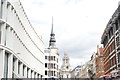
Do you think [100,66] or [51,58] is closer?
[100,66]

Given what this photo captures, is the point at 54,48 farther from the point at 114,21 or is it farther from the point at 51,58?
the point at 114,21

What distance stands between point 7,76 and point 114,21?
38.8 meters

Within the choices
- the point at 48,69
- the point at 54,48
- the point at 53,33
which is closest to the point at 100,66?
the point at 48,69

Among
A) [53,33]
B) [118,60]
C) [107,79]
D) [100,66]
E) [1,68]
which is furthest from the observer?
[53,33]

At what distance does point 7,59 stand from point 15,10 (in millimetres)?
7759

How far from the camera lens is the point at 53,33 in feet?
490

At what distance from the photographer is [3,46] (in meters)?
31.1

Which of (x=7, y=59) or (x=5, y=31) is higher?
(x=5, y=31)

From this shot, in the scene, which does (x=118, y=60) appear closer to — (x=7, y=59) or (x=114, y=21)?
(x=114, y=21)

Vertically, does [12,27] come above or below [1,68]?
above

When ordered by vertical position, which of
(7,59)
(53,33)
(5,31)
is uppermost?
(53,33)

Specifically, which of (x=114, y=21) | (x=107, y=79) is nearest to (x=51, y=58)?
(x=114, y=21)

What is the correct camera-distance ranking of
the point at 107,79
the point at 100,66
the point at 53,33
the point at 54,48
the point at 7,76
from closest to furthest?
the point at 7,76 → the point at 107,79 → the point at 100,66 → the point at 54,48 → the point at 53,33

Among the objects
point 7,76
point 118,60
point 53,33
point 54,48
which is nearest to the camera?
point 7,76
